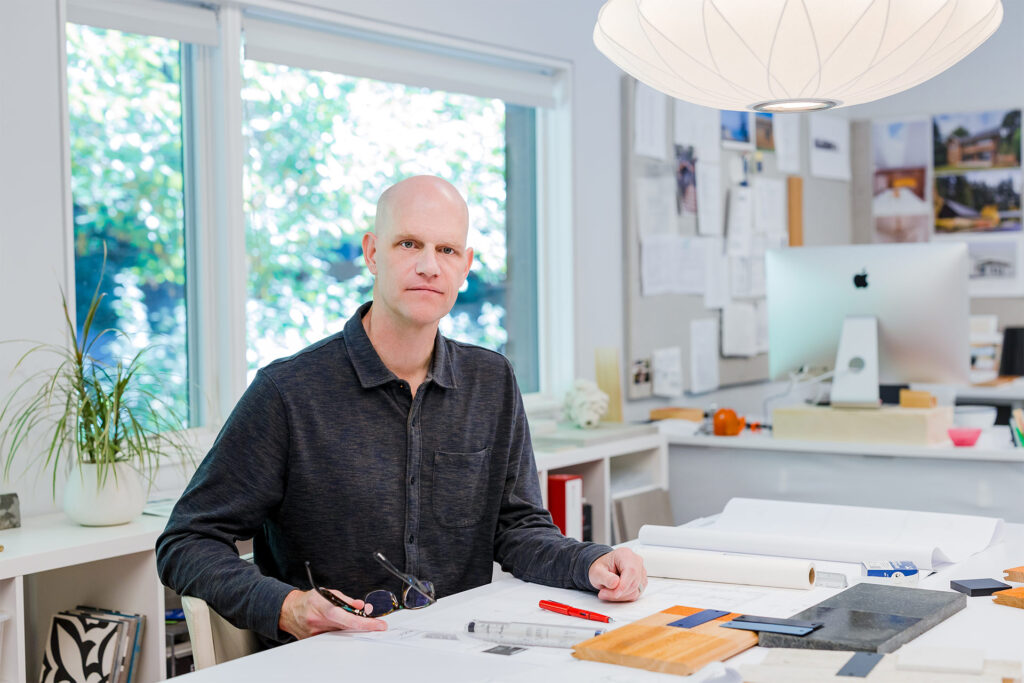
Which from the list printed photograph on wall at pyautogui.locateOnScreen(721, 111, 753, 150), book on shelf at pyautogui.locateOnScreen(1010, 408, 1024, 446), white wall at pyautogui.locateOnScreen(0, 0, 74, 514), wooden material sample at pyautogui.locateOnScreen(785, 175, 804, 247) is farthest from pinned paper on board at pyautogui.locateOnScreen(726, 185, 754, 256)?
white wall at pyautogui.locateOnScreen(0, 0, 74, 514)

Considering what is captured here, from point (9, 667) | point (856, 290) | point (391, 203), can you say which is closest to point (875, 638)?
point (391, 203)

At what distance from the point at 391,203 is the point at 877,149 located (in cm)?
471

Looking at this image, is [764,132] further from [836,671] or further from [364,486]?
[836,671]

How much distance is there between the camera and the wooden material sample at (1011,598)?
162 centimetres

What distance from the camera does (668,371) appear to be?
4512mm

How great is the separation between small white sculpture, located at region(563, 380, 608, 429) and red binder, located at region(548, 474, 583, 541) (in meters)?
0.46

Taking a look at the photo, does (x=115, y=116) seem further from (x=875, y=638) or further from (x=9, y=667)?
(x=875, y=638)

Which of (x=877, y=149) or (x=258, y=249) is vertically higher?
(x=877, y=149)

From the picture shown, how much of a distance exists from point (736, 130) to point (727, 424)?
1784 mm

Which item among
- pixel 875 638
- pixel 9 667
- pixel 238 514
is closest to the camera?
pixel 875 638

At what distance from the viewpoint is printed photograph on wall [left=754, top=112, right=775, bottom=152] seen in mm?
5113

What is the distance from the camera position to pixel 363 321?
1.99m

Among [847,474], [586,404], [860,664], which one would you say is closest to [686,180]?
[586,404]

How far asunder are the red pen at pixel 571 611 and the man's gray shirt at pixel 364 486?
106 millimetres
